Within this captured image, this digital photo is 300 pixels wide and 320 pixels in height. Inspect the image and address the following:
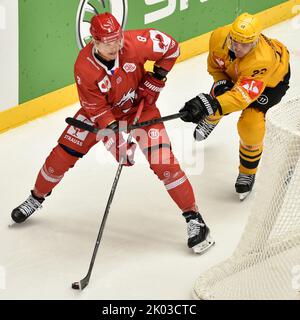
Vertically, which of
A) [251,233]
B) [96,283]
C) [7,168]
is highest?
[251,233]

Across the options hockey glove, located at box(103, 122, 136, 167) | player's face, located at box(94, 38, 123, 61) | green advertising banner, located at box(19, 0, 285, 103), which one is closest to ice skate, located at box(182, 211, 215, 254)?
hockey glove, located at box(103, 122, 136, 167)

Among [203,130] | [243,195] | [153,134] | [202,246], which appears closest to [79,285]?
[202,246]

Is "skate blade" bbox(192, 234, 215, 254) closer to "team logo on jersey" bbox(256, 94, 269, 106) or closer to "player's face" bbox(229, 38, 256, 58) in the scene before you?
"team logo on jersey" bbox(256, 94, 269, 106)

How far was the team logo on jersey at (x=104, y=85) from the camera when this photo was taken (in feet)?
13.8

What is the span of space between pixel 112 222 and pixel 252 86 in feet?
3.11

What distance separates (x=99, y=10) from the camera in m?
5.74

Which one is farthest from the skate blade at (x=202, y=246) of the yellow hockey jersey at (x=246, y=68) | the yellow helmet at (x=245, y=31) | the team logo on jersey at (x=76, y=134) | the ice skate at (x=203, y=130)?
the ice skate at (x=203, y=130)

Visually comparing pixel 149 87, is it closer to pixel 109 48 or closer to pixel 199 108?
pixel 199 108

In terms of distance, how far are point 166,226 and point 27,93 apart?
149 centimetres

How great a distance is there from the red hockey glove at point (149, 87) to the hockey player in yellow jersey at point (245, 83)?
0.51 ft

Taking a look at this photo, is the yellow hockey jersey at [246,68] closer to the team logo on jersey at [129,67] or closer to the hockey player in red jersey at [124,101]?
the hockey player in red jersey at [124,101]

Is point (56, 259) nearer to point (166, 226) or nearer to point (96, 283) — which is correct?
point (96, 283)

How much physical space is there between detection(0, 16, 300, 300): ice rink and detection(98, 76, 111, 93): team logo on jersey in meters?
0.73
